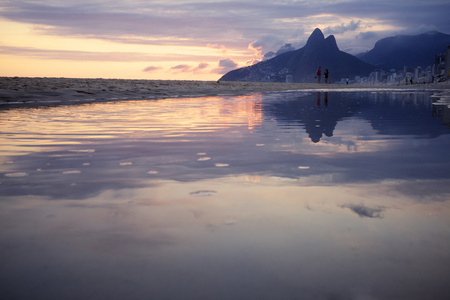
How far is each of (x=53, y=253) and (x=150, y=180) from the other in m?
1.77

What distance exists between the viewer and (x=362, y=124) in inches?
365

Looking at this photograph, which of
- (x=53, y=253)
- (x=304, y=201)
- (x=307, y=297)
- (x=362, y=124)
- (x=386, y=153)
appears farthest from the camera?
(x=362, y=124)

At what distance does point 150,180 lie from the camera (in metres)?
4.22

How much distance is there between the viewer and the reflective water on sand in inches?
83.8

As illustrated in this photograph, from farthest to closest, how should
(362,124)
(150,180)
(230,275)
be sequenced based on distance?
(362,124)
(150,180)
(230,275)

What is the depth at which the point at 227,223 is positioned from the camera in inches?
115

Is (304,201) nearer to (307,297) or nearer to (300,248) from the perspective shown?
(300,248)

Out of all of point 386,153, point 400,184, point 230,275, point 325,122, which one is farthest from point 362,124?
point 230,275

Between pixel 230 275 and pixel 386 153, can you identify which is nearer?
pixel 230 275

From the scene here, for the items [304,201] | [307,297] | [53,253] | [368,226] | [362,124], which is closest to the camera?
[307,297]

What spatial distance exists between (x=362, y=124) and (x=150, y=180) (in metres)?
6.30

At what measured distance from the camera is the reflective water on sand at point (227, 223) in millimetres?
2129

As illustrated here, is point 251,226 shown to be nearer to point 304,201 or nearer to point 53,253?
point 304,201

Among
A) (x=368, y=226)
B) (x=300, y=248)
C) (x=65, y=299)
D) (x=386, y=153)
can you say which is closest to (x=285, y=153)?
(x=386, y=153)
